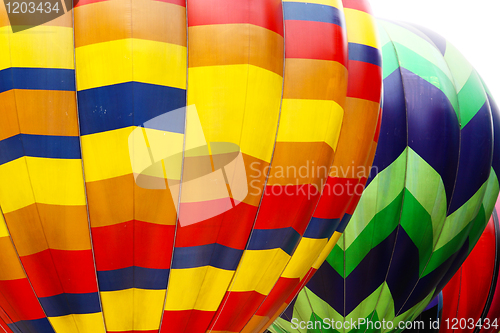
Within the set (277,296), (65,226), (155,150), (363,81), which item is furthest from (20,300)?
(363,81)

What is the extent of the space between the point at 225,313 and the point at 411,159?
4.83 feet

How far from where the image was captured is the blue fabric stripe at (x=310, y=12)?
175cm

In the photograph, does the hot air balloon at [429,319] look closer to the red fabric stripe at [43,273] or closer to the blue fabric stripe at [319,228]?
the blue fabric stripe at [319,228]

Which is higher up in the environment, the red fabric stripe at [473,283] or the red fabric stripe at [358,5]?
the red fabric stripe at [358,5]

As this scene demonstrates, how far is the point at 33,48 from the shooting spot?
1.44m

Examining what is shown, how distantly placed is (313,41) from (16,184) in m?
1.09

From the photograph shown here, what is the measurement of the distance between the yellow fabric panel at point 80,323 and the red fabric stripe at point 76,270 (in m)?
0.10

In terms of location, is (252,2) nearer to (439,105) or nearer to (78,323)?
(78,323)

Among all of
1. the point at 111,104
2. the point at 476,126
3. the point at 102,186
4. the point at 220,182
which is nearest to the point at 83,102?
the point at 111,104

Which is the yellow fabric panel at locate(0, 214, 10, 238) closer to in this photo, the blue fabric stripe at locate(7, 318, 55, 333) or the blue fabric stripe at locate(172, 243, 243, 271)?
the blue fabric stripe at locate(7, 318, 55, 333)

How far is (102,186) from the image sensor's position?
149cm

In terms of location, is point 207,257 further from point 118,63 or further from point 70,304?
point 118,63

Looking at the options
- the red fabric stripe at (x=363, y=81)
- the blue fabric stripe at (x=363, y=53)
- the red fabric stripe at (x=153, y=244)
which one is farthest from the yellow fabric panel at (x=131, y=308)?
the blue fabric stripe at (x=363, y=53)

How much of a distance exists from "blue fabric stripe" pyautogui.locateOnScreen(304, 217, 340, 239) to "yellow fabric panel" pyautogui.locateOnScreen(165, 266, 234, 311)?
1.27 feet
